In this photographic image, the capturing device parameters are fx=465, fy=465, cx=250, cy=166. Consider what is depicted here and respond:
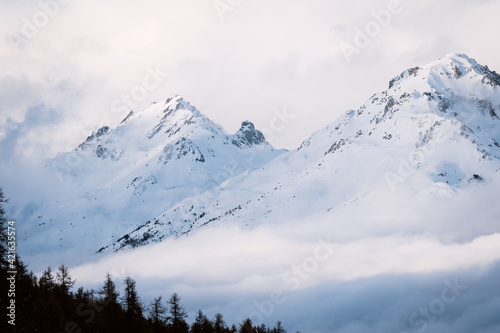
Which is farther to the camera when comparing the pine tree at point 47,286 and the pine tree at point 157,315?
the pine tree at point 47,286

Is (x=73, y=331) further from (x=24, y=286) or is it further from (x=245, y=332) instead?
(x=245, y=332)

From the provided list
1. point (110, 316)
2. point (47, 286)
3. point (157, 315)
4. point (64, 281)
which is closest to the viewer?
point (110, 316)

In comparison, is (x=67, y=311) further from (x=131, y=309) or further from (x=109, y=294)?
(x=131, y=309)

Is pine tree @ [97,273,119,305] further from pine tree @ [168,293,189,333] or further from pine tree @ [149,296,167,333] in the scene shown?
pine tree @ [168,293,189,333]

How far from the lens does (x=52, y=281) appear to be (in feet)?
201

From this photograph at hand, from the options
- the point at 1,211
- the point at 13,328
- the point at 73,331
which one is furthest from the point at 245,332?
the point at 1,211

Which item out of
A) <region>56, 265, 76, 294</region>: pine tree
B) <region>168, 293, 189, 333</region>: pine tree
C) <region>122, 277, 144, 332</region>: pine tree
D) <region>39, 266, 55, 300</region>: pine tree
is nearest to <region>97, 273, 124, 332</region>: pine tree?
<region>122, 277, 144, 332</region>: pine tree

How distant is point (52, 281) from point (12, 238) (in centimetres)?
2619

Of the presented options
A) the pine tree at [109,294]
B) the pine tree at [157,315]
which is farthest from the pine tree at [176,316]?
the pine tree at [109,294]

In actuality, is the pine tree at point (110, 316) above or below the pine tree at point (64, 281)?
below

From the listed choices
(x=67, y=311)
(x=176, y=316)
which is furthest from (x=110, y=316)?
(x=176, y=316)

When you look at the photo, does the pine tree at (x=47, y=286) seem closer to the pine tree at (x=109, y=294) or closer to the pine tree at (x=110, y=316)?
the pine tree at (x=109, y=294)

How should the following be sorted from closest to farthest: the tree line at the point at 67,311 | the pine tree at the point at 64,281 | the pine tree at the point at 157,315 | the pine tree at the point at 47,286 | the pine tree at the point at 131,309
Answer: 1. the tree line at the point at 67,311
2. the pine tree at the point at 131,309
3. the pine tree at the point at 157,315
4. the pine tree at the point at 64,281
5. the pine tree at the point at 47,286

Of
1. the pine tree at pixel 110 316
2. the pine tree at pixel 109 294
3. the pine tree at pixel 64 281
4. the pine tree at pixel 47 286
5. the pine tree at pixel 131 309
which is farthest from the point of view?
the pine tree at pixel 47 286
